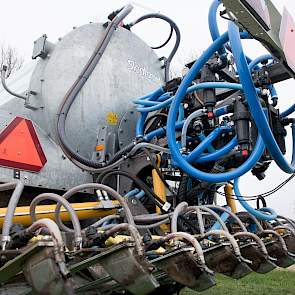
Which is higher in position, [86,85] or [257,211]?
[86,85]

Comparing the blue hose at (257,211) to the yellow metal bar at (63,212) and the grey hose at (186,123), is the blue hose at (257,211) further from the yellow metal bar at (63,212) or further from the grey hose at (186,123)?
the yellow metal bar at (63,212)

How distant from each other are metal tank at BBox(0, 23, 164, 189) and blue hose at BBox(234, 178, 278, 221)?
88 centimetres

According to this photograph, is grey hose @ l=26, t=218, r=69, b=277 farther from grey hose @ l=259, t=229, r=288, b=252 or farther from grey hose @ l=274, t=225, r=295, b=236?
grey hose @ l=274, t=225, r=295, b=236

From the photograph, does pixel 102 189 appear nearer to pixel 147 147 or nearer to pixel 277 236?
pixel 147 147

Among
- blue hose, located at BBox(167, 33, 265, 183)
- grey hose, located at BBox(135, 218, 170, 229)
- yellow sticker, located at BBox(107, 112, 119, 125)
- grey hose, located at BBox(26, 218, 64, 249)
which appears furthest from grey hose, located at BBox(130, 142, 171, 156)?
grey hose, located at BBox(26, 218, 64, 249)

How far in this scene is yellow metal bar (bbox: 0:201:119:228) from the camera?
2.42 metres

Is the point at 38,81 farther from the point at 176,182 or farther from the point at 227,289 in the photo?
the point at 227,289

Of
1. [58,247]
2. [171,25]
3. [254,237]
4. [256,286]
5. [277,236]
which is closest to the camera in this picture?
[58,247]

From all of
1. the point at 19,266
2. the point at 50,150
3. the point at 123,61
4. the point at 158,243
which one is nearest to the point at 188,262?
the point at 158,243

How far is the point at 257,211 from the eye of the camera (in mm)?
3256

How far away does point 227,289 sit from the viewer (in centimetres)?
478

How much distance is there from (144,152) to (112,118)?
0.44 m

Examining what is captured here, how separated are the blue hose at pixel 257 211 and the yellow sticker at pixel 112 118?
98cm

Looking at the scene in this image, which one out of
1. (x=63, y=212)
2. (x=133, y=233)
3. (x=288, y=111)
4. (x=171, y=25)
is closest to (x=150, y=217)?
(x=63, y=212)
